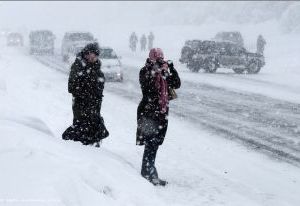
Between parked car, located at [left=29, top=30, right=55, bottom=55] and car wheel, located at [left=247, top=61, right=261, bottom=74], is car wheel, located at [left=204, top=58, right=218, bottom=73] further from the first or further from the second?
parked car, located at [left=29, top=30, right=55, bottom=55]

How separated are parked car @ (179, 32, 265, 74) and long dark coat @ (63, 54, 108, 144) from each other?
19.4m

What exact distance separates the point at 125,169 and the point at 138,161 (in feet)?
4.89

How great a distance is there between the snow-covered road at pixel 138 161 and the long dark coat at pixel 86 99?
29 cm

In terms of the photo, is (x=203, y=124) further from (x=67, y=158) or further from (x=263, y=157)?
(x=67, y=158)

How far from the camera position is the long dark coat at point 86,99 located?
6848 millimetres

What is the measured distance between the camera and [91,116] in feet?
22.9

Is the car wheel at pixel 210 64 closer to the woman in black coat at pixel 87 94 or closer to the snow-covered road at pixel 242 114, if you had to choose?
the snow-covered road at pixel 242 114

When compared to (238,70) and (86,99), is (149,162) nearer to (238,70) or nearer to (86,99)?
(86,99)

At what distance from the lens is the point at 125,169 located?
6930 mm

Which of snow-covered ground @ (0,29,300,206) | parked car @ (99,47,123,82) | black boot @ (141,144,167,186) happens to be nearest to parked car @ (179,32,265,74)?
parked car @ (99,47,123,82)

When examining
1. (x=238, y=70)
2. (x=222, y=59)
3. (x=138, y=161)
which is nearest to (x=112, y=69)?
(x=222, y=59)

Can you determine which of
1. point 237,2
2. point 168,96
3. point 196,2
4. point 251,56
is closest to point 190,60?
point 251,56

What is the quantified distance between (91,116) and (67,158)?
1.31 m

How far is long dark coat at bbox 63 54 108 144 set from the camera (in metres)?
6.85
